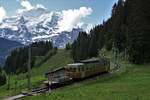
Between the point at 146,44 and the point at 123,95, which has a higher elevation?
the point at 146,44

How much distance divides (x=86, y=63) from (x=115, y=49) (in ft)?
143

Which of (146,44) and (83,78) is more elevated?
(146,44)

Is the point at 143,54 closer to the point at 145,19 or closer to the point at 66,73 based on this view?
the point at 145,19

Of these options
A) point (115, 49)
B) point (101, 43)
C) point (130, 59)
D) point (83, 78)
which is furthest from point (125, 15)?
point (83, 78)

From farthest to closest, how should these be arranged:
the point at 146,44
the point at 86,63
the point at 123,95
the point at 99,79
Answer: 1. the point at 146,44
2. the point at 86,63
3. the point at 99,79
4. the point at 123,95

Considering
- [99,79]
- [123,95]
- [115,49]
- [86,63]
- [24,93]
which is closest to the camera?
→ [123,95]

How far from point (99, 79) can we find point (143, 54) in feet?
100

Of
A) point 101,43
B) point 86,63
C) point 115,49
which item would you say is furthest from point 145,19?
point 101,43

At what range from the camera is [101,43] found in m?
177

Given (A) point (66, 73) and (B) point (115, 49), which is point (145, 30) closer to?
(B) point (115, 49)

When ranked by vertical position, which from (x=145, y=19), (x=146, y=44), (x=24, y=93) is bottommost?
(x=24, y=93)

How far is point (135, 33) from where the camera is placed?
9294 centimetres

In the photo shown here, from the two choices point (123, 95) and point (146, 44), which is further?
point (146, 44)

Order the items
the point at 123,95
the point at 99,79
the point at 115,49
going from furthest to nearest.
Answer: the point at 115,49 < the point at 99,79 < the point at 123,95
